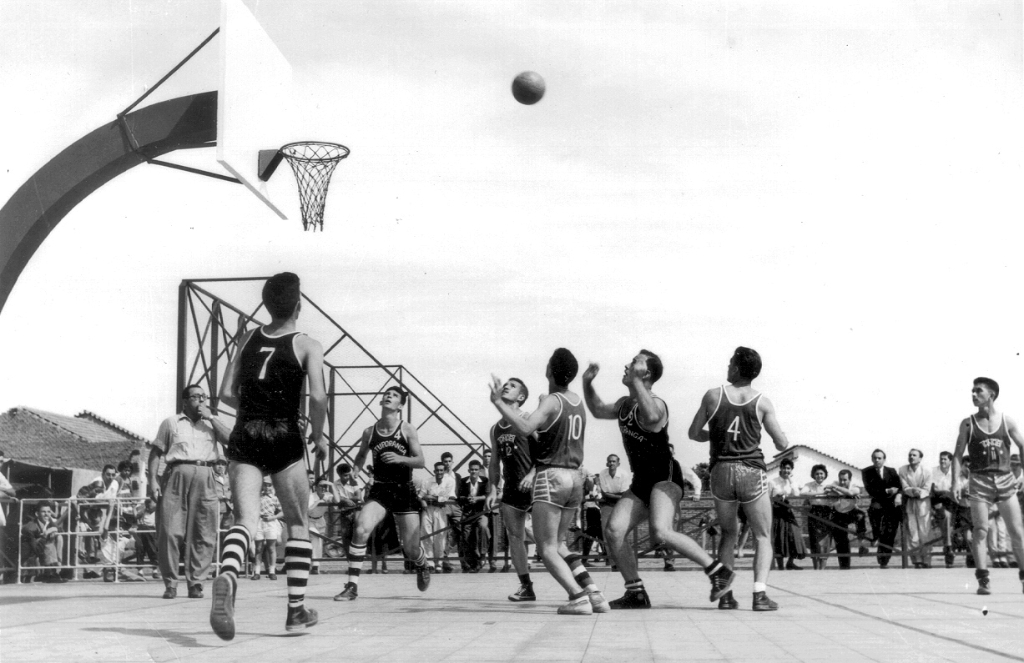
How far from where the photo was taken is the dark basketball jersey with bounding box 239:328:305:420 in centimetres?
724

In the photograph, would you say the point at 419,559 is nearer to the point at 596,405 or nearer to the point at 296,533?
the point at 596,405

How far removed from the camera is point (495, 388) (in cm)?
819

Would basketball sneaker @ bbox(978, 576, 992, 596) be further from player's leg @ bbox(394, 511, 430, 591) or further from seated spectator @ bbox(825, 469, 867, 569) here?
seated spectator @ bbox(825, 469, 867, 569)

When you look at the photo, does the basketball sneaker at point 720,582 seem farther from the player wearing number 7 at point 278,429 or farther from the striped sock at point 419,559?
the player wearing number 7 at point 278,429

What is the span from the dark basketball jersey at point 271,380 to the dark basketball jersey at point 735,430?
3.55 metres

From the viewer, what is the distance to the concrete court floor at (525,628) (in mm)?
6270

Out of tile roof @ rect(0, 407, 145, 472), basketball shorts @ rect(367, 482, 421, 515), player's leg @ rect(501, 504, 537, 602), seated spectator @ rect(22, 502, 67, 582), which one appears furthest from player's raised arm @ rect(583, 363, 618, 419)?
tile roof @ rect(0, 407, 145, 472)

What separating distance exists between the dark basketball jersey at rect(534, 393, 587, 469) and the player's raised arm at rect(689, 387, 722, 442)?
1046 millimetres

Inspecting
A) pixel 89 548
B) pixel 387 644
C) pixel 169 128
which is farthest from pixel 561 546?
pixel 89 548

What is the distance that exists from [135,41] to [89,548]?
404 inches

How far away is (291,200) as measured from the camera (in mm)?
Result: 11898

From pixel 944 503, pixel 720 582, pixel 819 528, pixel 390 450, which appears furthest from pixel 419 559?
pixel 944 503

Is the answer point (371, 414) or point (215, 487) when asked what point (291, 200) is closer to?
point (215, 487)

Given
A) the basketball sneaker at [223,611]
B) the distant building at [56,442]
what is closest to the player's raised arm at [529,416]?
the basketball sneaker at [223,611]
